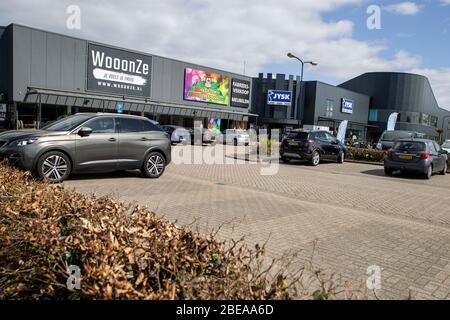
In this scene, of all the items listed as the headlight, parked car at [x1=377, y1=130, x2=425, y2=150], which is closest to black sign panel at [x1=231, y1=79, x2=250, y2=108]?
parked car at [x1=377, y1=130, x2=425, y2=150]

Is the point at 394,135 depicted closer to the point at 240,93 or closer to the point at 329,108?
the point at 240,93

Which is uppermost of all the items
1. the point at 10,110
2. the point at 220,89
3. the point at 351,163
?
the point at 220,89

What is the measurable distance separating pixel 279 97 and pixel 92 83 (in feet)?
88.9

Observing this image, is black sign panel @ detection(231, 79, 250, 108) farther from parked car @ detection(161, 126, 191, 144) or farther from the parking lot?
the parking lot

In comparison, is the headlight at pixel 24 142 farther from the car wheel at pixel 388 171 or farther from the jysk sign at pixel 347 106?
the jysk sign at pixel 347 106

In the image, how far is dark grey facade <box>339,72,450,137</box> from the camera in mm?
64812

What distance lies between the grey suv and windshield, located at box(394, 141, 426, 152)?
929cm

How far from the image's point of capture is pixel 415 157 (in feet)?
47.7

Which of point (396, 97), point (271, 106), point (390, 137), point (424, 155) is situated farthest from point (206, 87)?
point (396, 97)

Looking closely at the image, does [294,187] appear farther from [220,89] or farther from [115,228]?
[220,89]

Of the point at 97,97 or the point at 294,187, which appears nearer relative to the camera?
the point at 294,187

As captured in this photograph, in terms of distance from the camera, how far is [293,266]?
441cm

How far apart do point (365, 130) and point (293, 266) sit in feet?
216
